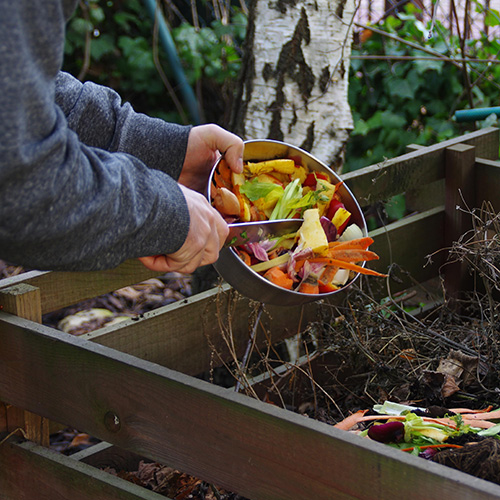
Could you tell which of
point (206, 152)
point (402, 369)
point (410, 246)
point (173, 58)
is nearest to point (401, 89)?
point (173, 58)

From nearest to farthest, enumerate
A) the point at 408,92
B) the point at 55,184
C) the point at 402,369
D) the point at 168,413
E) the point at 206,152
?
1. the point at 55,184
2. the point at 168,413
3. the point at 206,152
4. the point at 402,369
5. the point at 408,92

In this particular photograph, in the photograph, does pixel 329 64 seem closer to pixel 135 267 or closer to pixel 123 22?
pixel 135 267

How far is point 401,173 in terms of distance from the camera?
2.54 meters

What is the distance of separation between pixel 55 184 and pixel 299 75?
1.88m

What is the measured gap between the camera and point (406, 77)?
445cm

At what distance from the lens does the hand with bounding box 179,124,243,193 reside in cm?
174

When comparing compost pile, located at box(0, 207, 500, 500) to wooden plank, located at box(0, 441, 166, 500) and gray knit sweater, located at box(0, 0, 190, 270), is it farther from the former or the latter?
gray knit sweater, located at box(0, 0, 190, 270)

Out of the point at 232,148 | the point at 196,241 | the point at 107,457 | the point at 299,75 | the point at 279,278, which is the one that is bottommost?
the point at 107,457

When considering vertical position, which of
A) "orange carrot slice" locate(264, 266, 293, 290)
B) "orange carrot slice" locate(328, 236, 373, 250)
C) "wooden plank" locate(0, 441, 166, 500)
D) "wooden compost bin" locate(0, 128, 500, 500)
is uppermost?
"orange carrot slice" locate(328, 236, 373, 250)

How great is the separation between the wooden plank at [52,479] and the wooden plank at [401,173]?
1.25 m

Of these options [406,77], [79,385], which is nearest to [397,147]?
[406,77]

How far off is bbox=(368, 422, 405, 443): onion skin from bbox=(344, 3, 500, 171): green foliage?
2.85 meters

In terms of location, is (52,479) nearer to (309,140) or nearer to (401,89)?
(309,140)

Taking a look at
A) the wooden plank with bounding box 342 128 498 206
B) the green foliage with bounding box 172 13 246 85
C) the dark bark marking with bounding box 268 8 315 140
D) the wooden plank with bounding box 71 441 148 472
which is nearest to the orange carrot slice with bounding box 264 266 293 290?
the wooden plank with bounding box 71 441 148 472
